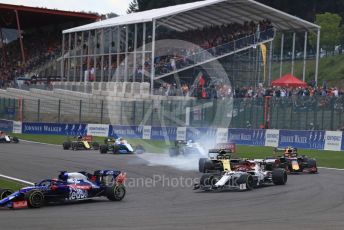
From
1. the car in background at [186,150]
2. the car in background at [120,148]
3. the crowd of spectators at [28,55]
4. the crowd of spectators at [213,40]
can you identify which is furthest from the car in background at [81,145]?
the crowd of spectators at [28,55]

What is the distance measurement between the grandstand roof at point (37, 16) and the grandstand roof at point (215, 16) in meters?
12.3

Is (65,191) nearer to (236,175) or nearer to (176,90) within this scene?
(236,175)

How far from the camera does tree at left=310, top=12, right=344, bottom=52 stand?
73.0 meters

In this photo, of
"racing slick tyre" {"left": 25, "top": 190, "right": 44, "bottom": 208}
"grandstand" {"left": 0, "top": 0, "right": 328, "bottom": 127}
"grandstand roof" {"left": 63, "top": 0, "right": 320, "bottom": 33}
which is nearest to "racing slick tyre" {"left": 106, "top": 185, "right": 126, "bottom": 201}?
"racing slick tyre" {"left": 25, "top": 190, "right": 44, "bottom": 208}

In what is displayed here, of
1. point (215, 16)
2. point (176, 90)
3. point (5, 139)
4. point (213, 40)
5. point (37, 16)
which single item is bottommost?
point (5, 139)

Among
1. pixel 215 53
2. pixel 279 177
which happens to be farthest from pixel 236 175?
pixel 215 53

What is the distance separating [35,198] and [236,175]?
5664 millimetres

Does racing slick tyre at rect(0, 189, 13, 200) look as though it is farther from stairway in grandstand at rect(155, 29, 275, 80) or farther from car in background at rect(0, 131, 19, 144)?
stairway in grandstand at rect(155, 29, 275, 80)

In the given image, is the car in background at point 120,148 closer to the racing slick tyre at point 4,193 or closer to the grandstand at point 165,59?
the grandstand at point 165,59

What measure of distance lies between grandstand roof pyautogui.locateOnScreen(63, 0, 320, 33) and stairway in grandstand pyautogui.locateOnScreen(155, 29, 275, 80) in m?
1.67

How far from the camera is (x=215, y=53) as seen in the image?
50.4 meters

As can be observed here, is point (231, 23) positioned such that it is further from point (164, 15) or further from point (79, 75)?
point (79, 75)

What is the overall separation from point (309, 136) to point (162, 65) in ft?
55.1

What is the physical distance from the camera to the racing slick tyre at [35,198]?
14211 mm
